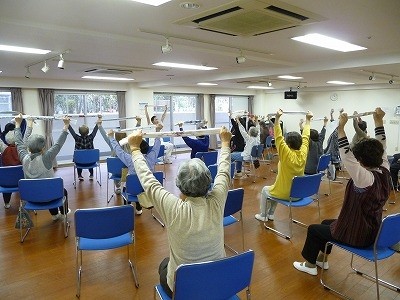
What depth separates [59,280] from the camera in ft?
9.68

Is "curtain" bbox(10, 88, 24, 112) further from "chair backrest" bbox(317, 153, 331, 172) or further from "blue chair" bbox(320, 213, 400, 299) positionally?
"blue chair" bbox(320, 213, 400, 299)

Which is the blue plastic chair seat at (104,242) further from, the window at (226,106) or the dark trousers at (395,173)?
the window at (226,106)

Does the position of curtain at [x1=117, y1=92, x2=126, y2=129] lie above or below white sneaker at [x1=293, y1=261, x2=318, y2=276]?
above

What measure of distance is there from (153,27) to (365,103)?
35.4 feet

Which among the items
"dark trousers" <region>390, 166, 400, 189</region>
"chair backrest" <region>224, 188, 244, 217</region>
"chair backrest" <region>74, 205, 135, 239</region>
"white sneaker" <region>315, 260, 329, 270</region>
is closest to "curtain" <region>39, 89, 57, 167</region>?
"chair backrest" <region>74, 205, 135, 239</region>

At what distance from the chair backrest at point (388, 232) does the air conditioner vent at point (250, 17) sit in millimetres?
2034

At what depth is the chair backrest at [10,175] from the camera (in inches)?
174

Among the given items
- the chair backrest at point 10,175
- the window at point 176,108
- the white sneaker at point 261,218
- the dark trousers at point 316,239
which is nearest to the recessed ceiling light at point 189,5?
the dark trousers at point 316,239

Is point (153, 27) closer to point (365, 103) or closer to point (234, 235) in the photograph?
point (234, 235)

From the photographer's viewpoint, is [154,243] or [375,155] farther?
[154,243]

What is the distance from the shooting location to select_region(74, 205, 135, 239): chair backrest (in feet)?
→ 8.41

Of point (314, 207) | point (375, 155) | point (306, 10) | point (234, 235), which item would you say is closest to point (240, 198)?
point (234, 235)

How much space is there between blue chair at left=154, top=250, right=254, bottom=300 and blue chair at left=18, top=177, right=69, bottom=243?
9.01 feet

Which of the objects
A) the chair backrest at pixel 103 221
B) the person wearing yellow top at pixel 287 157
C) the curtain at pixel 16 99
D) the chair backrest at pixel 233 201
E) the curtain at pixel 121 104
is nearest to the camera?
the chair backrest at pixel 103 221
